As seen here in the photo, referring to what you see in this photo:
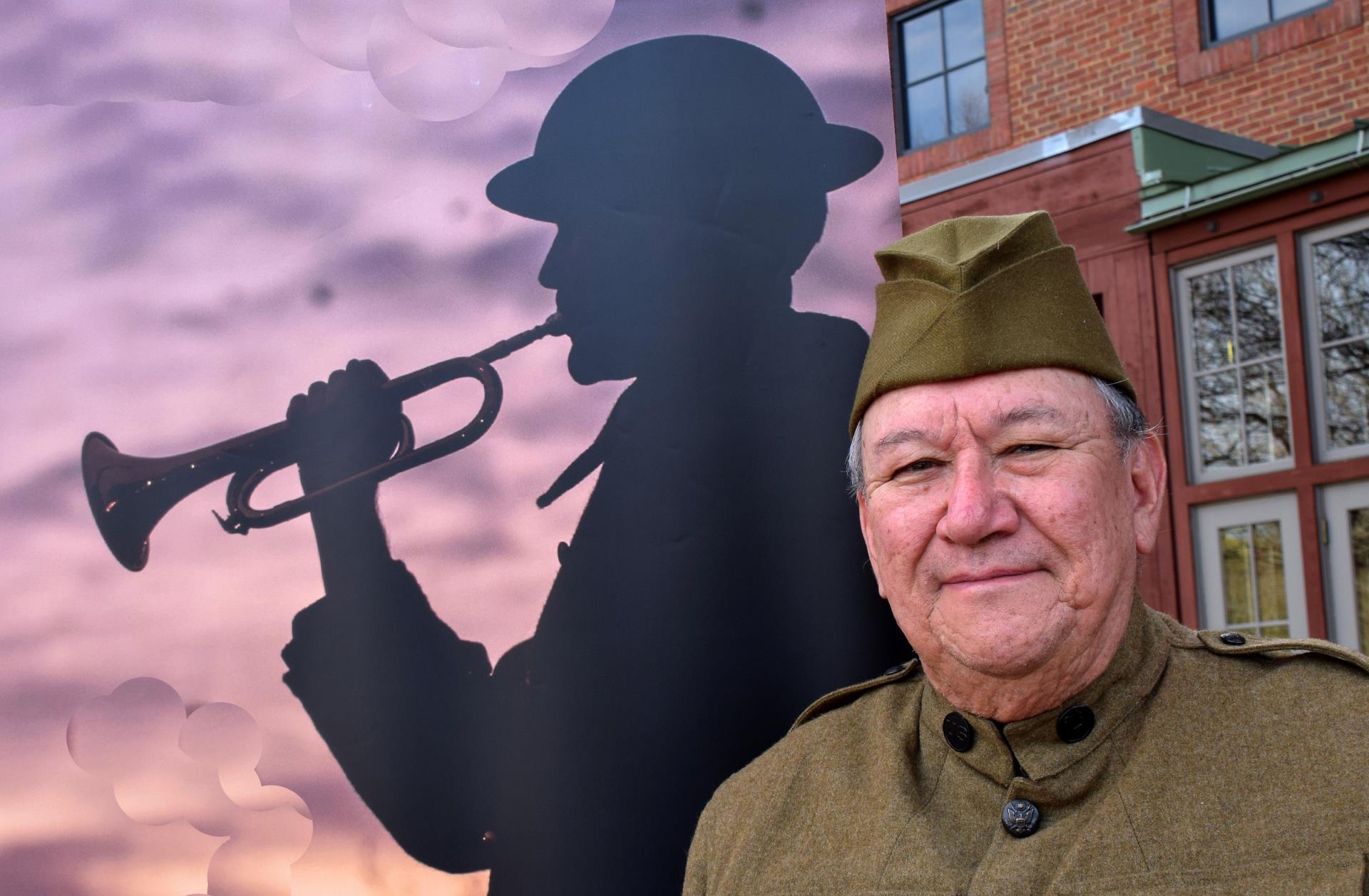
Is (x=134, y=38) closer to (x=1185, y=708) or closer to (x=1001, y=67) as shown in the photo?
(x=1185, y=708)

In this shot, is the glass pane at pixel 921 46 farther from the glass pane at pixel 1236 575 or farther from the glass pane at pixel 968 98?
the glass pane at pixel 1236 575

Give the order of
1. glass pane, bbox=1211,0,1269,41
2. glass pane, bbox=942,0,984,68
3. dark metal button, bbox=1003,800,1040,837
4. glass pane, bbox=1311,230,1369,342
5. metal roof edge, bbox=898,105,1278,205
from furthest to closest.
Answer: glass pane, bbox=942,0,984,68 → glass pane, bbox=1211,0,1269,41 → metal roof edge, bbox=898,105,1278,205 → glass pane, bbox=1311,230,1369,342 → dark metal button, bbox=1003,800,1040,837

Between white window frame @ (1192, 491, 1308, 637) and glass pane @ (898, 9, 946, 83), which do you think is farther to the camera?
glass pane @ (898, 9, 946, 83)

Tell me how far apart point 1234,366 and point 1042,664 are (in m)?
6.07

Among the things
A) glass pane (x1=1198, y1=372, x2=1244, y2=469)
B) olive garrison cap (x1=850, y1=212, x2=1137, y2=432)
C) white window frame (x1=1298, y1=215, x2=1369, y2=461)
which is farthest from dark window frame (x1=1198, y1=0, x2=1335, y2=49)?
olive garrison cap (x1=850, y1=212, x2=1137, y2=432)

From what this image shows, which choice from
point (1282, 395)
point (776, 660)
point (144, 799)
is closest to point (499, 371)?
point (776, 660)

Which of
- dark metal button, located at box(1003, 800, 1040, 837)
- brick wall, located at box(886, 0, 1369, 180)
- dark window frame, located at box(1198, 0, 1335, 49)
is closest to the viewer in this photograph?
→ dark metal button, located at box(1003, 800, 1040, 837)

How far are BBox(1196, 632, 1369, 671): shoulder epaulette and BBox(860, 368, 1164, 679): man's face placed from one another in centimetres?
15

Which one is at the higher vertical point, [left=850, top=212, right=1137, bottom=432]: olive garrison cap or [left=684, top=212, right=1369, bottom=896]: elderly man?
[left=850, top=212, right=1137, bottom=432]: olive garrison cap

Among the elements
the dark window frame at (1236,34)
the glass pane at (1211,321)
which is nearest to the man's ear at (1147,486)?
the glass pane at (1211,321)

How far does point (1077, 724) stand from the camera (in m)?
1.52

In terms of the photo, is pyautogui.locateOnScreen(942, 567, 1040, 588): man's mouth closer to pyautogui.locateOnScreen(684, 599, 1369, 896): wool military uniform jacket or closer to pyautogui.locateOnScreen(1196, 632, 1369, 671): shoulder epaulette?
pyautogui.locateOnScreen(684, 599, 1369, 896): wool military uniform jacket

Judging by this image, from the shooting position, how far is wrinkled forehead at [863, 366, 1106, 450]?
1488 millimetres

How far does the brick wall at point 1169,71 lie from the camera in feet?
27.7
